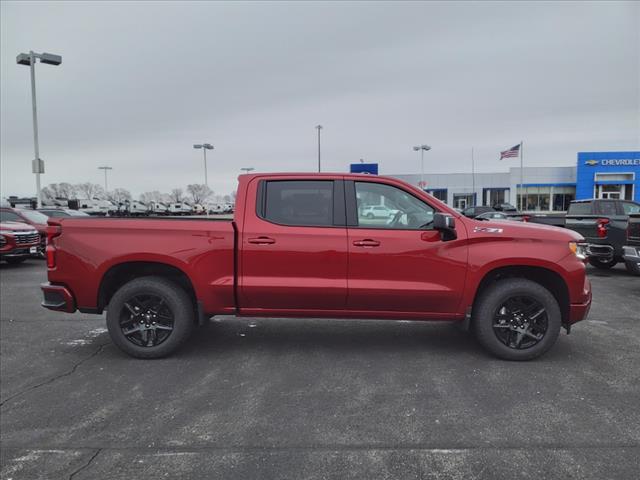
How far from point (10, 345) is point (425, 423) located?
4.95 meters

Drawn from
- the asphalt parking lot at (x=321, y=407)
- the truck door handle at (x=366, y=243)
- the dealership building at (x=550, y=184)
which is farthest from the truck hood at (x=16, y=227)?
the dealership building at (x=550, y=184)

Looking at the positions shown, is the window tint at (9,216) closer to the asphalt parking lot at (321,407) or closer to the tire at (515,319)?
the asphalt parking lot at (321,407)

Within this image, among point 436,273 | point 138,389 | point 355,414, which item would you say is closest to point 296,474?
point 355,414

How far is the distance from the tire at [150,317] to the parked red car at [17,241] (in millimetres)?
9457

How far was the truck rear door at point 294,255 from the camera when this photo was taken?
4449mm

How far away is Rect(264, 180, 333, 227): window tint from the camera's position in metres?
4.59

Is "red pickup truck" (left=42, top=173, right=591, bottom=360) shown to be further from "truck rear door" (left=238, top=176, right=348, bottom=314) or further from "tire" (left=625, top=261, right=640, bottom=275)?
"tire" (left=625, top=261, right=640, bottom=275)

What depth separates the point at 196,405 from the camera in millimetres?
3646

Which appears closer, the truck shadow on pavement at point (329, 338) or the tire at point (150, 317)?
the tire at point (150, 317)

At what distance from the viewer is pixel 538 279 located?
4.70m

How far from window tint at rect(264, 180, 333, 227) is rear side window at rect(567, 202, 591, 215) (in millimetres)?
10282

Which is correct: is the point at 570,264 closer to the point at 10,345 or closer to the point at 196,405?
the point at 196,405

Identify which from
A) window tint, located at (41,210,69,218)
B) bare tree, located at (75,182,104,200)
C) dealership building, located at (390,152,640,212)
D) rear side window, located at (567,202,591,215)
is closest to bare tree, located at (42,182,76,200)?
bare tree, located at (75,182,104,200)

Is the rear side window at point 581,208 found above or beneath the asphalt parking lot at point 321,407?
above
